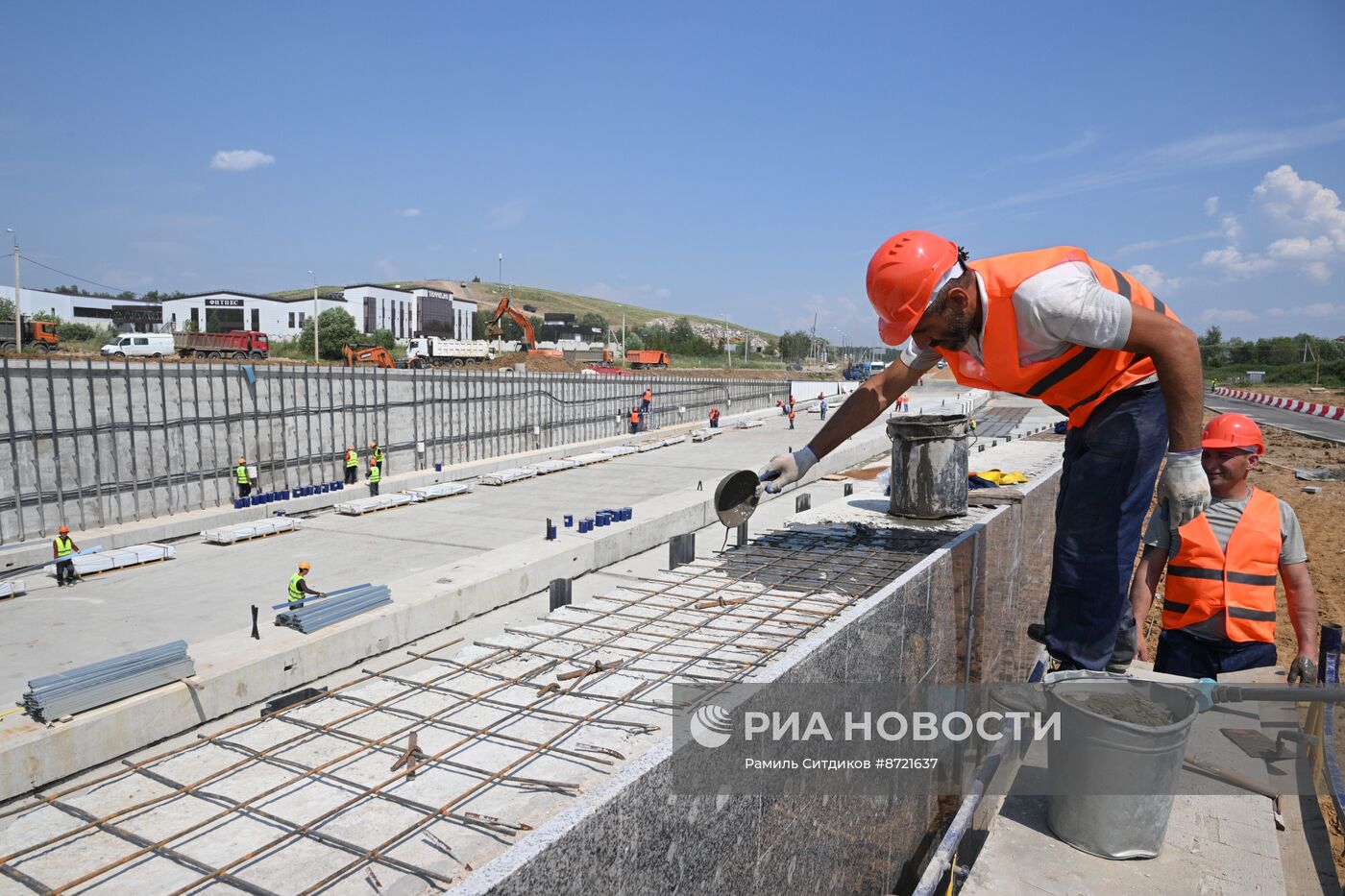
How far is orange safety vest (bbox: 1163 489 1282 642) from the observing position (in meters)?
3.99

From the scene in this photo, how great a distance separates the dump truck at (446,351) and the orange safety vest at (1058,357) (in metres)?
41.7

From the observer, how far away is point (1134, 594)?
407cm

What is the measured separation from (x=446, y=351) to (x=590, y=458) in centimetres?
2018

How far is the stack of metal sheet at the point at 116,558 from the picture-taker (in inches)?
494

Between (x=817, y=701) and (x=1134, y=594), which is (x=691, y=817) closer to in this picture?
(x=817, y=701)

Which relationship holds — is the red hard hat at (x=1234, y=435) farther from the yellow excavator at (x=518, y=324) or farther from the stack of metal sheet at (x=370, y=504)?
the yellow excavator at (x=518, y=324)

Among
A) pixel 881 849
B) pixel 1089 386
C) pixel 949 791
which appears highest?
pixel 1089 386

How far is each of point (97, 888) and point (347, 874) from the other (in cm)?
146

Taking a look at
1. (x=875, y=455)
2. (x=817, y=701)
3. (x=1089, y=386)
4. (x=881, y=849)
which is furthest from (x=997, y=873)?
(x=875, y=455)

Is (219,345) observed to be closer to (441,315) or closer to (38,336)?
(38,336)

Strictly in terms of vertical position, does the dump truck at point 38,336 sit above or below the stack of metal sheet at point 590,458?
above

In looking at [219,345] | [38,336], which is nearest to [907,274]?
[219,345]

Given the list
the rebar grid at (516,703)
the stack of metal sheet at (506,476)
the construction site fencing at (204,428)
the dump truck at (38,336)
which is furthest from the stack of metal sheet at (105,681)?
the dump truck at (38,336)

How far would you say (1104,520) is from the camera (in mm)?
2945
